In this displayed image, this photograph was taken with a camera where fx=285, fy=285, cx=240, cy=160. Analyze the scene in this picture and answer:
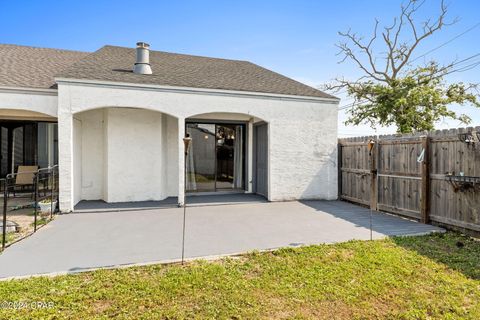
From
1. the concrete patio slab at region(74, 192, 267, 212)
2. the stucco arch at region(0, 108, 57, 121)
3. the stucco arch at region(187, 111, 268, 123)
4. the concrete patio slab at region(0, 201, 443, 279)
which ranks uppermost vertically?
the stucco arch at region(187, 111, 268, 123)

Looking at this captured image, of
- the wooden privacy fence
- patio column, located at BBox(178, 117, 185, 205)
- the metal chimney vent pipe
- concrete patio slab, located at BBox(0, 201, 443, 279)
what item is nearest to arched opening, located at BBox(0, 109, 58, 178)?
the metal chimney vent pipe

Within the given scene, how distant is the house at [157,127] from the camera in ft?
28.5

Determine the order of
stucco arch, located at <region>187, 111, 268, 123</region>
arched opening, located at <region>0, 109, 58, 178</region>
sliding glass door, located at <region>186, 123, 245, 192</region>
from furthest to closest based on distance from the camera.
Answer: sliding glass door, located at <region>186, 123, 245, 192</region> < arched opening, located at <region>0, 109, 58, 178</region> < stucco arch, located at <region>187, 111, 268, 123</region>

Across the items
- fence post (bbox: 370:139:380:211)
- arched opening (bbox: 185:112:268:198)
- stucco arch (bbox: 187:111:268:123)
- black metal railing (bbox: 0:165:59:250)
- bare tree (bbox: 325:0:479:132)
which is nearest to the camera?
black metal railing (bbox: 0:165:59:250)

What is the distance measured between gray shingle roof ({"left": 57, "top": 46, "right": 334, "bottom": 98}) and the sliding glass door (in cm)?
201

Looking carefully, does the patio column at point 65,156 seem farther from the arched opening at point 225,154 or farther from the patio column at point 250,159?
the patio column at point 250,159

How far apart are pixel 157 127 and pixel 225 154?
3.07 m

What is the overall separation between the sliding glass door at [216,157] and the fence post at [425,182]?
6.65 m

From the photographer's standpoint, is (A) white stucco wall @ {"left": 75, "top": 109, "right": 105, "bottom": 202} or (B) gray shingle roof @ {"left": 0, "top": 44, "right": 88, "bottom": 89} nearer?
(B) gray shingle roof @ {"left": 0, "top": 44, "right": 88, "bottom": 89}

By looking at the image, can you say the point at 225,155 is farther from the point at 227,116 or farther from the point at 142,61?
the point at 142,61

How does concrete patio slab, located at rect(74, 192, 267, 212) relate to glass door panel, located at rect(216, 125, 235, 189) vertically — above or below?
below

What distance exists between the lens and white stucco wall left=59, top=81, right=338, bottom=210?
905cm

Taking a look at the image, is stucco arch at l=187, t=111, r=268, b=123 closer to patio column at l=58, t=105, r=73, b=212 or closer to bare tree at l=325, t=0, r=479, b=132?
patio column at l=58, t=105, r=73, b=212

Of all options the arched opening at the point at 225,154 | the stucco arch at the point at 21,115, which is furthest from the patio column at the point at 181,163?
the stucco arch at the point at 21,115
